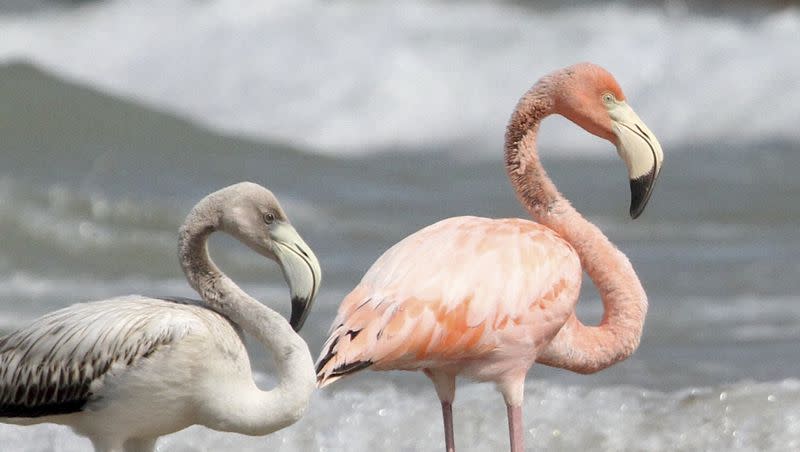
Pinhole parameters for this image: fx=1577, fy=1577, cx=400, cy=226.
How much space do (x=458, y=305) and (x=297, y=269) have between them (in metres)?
0.72

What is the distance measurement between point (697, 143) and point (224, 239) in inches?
291

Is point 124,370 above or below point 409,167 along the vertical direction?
above

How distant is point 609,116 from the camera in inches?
239

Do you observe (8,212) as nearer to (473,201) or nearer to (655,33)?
(473,201)

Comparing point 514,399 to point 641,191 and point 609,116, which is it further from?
point 609,116

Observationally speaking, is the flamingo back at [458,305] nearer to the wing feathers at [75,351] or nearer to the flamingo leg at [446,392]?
the flamingo leg at [446,392]

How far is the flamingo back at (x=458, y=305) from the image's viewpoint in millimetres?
5391

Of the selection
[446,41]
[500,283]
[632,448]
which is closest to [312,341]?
[632,448]

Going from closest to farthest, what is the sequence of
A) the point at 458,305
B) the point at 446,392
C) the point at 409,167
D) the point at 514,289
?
1. the point at 458,305
2. the point at 514,289
3. the point at 446,392
4. the point at 409,167

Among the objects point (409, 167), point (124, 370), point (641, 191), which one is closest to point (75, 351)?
point (124, 370)

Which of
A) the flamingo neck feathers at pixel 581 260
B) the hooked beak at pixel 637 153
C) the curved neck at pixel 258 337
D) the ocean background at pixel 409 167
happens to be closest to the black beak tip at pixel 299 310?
the curved neck at pixel 258 337

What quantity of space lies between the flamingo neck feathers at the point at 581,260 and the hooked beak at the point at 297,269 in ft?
4.09

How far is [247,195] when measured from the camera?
5.15 m

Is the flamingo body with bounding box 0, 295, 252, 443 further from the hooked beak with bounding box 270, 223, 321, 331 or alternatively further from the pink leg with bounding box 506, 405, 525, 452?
the pink leg with bounding box 506, 405, 525, 452
